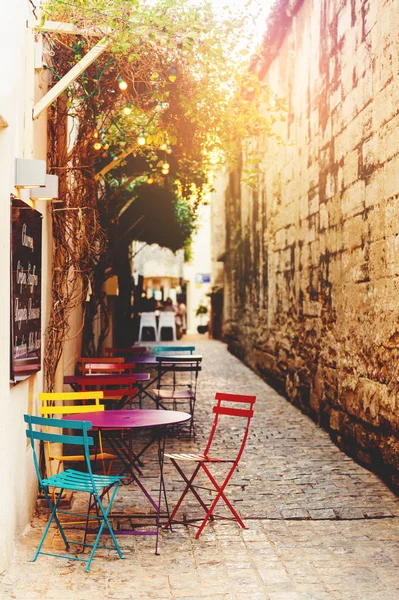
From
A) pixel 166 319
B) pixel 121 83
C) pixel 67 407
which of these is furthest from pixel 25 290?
pixel 166 319

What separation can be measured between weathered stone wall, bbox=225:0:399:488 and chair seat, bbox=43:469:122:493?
2.67 meters

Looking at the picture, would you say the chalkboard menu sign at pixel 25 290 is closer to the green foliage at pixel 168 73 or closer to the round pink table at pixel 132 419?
the round pink table at pixel 132 419

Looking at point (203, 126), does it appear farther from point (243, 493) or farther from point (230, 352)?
point (230, 352)

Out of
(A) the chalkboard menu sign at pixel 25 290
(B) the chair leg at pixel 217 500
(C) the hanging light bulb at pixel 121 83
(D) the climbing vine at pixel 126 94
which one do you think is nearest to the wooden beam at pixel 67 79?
(D) the climbing vine at pixel 126 94

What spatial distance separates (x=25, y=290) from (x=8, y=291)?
563 millimetres

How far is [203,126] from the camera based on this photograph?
8.30m

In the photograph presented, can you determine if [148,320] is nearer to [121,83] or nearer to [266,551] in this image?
[121,83]

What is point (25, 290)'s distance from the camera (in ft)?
16.4

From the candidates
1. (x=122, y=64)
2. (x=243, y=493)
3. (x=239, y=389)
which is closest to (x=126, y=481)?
(x=243, y=493)

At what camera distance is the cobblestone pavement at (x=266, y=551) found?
4.08m

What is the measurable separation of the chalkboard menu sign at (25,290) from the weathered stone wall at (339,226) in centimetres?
294

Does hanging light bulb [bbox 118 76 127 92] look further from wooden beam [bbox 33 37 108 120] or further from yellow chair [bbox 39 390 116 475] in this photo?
yellow chair [bbox 39 390 116 475]

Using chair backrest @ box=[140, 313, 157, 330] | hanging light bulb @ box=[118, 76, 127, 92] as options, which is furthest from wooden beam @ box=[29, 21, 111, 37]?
chair backrest @ box=[140, 313, 157, 330]

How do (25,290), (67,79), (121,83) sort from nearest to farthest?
(25,290) → (67,79) → (121,83)
